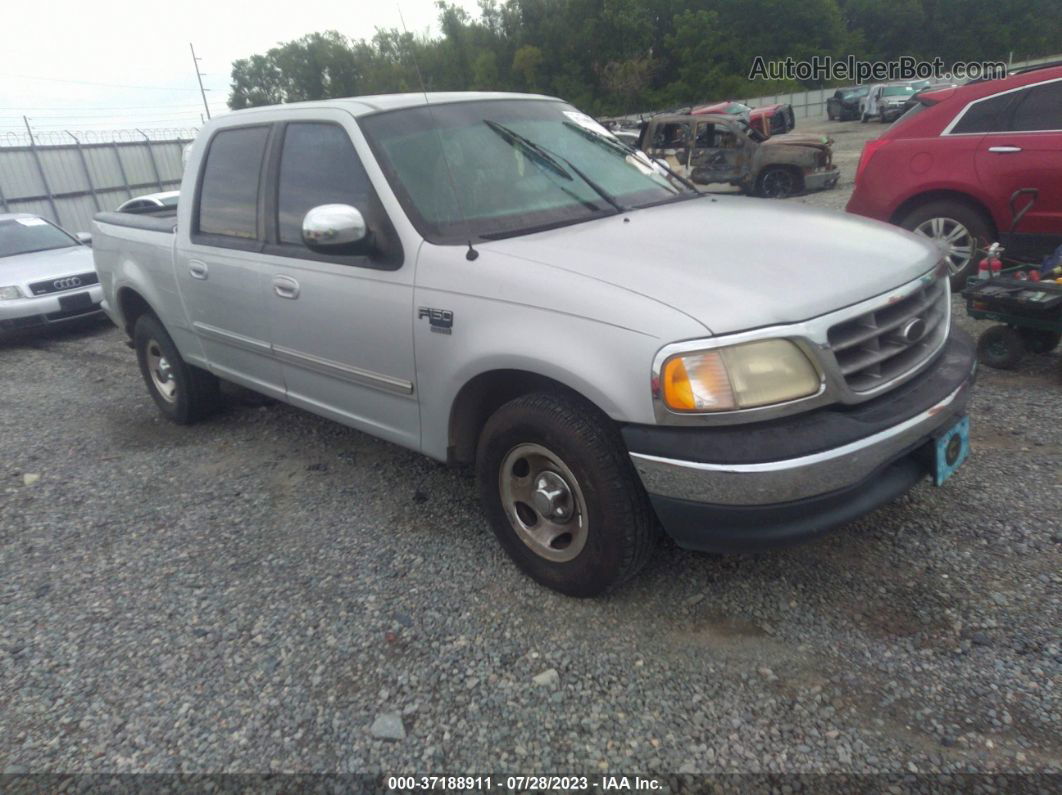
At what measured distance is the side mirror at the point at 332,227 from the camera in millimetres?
2844

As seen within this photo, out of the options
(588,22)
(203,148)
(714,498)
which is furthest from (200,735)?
(588,22)

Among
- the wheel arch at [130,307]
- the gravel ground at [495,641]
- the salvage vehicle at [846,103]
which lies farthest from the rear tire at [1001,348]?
the salvage vehicle at [846,103]

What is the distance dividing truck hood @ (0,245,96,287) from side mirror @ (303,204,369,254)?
6.66m

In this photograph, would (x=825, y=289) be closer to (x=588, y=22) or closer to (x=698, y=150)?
(x=698, y=150)

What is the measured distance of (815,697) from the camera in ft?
7.53

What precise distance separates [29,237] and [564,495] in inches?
375

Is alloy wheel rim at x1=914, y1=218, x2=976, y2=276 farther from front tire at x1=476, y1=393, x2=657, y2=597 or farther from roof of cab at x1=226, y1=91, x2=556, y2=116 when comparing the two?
front tire at x1=476, y1=393, x2=657, y2=597

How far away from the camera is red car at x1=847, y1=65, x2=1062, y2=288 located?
5465 millimetres

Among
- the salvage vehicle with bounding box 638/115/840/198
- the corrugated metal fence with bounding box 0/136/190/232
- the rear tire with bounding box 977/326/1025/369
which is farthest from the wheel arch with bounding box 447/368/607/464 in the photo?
the corrugated metal fence with bounding box 0/136/190/232

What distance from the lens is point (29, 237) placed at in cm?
936

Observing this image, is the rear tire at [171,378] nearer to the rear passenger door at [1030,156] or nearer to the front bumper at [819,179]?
the rear passenger door at [1030,156]

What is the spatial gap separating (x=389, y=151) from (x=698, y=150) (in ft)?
42.9

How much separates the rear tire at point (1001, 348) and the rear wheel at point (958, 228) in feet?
3.81

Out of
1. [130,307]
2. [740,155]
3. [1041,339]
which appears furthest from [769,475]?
[740,155]
